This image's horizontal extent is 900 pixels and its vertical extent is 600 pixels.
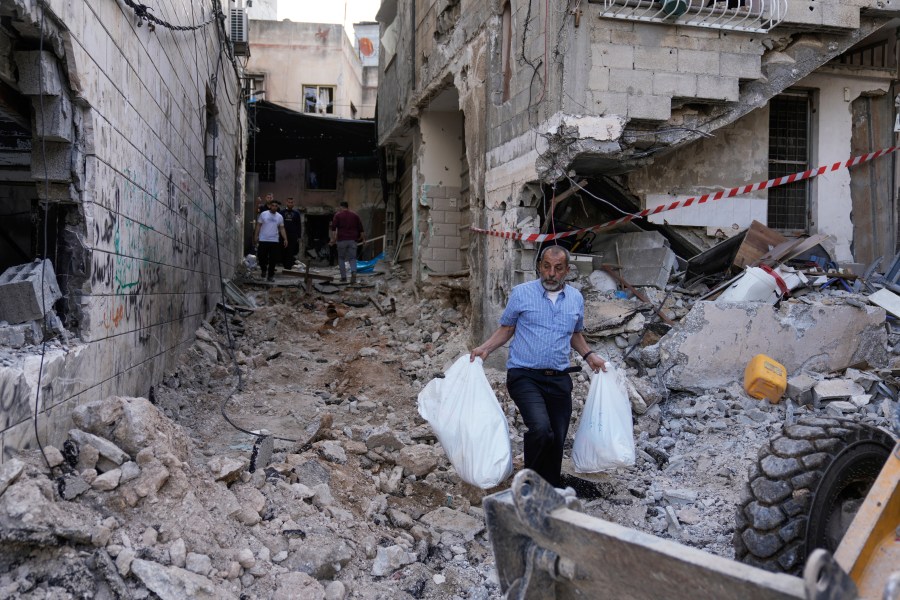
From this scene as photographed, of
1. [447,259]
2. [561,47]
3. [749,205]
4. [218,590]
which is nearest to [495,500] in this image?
[218,590]

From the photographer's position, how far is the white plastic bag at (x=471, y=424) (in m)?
4.27

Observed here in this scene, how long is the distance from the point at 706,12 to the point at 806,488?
6061 mm

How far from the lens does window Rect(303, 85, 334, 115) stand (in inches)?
1106

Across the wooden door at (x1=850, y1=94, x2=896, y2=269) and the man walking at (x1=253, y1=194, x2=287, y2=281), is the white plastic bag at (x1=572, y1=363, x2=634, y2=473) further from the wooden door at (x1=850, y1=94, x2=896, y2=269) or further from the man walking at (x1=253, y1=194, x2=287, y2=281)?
the man walking at (x1=253, y1=194, x2=287, y2=281)

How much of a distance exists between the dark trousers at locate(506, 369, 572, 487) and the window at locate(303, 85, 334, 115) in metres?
25.5

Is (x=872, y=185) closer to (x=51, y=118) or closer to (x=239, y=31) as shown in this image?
(x=51, y=118)

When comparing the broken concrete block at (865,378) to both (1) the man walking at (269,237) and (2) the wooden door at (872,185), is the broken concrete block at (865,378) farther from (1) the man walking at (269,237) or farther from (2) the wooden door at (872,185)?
(1) the man walking at (269,237)

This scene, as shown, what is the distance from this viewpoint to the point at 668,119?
7707mm

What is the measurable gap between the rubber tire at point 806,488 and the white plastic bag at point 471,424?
1.47m

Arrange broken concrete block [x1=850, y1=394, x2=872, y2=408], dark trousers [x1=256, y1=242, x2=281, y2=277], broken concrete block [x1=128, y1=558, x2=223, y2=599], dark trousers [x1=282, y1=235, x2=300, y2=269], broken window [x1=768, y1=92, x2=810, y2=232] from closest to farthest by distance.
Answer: broken concrete block [x1=128, y1=558, x2=223, y2=599] < broken concrete block [x1=850, y1=394, x2=872, y2=408] < broken window [x1=768, y1=92, x2=810, y2=232] < dark trousers [x1=256, y1=242, x2=281, y2=277] < dark trousers [x1=282, y1=235, x2=300, y2=269]

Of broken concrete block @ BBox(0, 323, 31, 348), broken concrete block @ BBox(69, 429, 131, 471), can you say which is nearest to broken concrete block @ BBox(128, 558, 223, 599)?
broken concrete block @ BBox(69, 429, 131, 471)

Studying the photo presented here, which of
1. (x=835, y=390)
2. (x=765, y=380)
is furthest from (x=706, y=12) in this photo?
(x=835, y=390)

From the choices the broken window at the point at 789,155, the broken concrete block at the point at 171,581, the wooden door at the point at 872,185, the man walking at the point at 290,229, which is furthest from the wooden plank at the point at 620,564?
the man walking at the point at 290,229

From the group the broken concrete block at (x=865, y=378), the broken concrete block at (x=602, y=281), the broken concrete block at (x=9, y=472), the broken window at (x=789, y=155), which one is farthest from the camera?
the broken window at (x=789, y=155)
